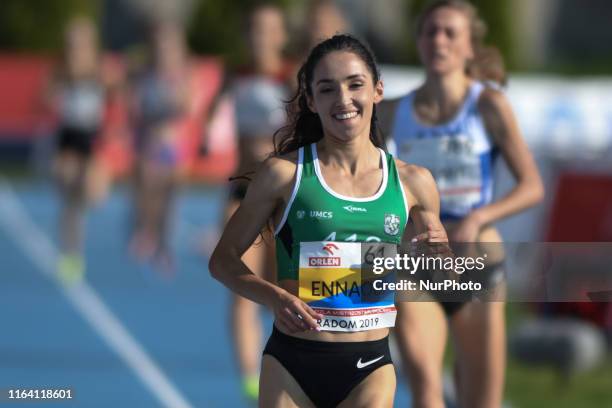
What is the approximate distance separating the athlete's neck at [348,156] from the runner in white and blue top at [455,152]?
1587 mm

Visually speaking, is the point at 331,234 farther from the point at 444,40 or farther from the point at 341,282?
the point at 444,40

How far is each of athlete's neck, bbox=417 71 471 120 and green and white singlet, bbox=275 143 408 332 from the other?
176 centimetres

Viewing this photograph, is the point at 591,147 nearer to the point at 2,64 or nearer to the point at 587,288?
the point at 587,288

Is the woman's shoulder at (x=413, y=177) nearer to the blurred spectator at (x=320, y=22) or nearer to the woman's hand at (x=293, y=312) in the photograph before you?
the woman's hand at (x=293, y=312)

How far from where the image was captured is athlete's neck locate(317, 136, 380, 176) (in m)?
5.01

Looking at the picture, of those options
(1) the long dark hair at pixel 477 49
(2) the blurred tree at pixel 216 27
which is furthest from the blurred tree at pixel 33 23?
(1) the long dark hair at pixel 477 49

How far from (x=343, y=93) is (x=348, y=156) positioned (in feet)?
0.81

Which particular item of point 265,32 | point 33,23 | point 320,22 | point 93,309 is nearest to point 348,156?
point 320,22

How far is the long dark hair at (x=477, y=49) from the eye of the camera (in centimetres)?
671

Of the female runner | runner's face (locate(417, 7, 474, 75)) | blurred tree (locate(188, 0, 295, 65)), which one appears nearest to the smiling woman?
the female runner

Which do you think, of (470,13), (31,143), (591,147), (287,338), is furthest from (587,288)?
(31,143)

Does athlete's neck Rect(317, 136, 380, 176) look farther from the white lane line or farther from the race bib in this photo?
the white lane line

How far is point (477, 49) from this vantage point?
691 cm

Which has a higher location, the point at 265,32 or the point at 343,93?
the point at 265,32
